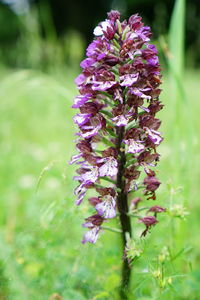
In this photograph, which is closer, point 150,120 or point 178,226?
point 150,120

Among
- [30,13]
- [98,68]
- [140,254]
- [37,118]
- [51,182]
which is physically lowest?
[140,254]

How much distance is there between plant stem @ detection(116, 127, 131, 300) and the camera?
169 cm

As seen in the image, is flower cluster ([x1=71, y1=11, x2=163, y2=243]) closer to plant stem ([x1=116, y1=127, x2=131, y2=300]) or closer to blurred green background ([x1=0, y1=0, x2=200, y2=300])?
plant stem ([x1=116, y1=127, x2=131, y2=300])

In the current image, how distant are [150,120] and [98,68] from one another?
0.29 m

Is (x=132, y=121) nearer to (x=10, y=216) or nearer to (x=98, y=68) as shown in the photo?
(x=98, y=68)

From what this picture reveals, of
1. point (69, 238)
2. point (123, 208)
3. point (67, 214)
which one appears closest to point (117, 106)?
point (123, 208)

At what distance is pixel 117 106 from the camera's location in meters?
1.62

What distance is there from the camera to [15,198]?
3592mm

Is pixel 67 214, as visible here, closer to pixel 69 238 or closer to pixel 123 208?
pixel 123 208

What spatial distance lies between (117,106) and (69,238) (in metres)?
1.36

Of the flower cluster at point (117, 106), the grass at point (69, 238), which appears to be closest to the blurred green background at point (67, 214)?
the grass at point (69, 238)

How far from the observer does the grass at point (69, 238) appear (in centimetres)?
179

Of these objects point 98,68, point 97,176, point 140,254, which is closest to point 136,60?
point 98,68

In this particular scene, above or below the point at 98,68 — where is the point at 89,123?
below
